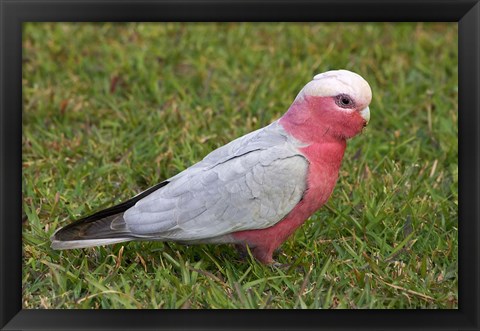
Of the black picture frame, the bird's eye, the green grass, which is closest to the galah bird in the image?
the bird's eye

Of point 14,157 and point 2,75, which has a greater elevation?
point 2,75

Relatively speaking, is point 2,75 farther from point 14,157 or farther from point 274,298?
point 274,298

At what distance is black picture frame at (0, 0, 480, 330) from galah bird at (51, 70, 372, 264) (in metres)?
0.31

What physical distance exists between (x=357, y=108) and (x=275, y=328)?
3.19ft

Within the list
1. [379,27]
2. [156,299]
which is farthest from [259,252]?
[379,27]

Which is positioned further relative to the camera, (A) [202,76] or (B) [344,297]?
(A) [202,76]

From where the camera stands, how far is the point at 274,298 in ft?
10.8

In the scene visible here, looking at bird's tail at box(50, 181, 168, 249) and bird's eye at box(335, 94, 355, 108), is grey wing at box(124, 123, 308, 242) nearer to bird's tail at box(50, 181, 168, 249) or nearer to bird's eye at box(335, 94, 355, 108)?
bird's tail at box(50, 181, 168, 249)

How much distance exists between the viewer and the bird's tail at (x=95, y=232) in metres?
3.32

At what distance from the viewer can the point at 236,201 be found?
331 centimetres
